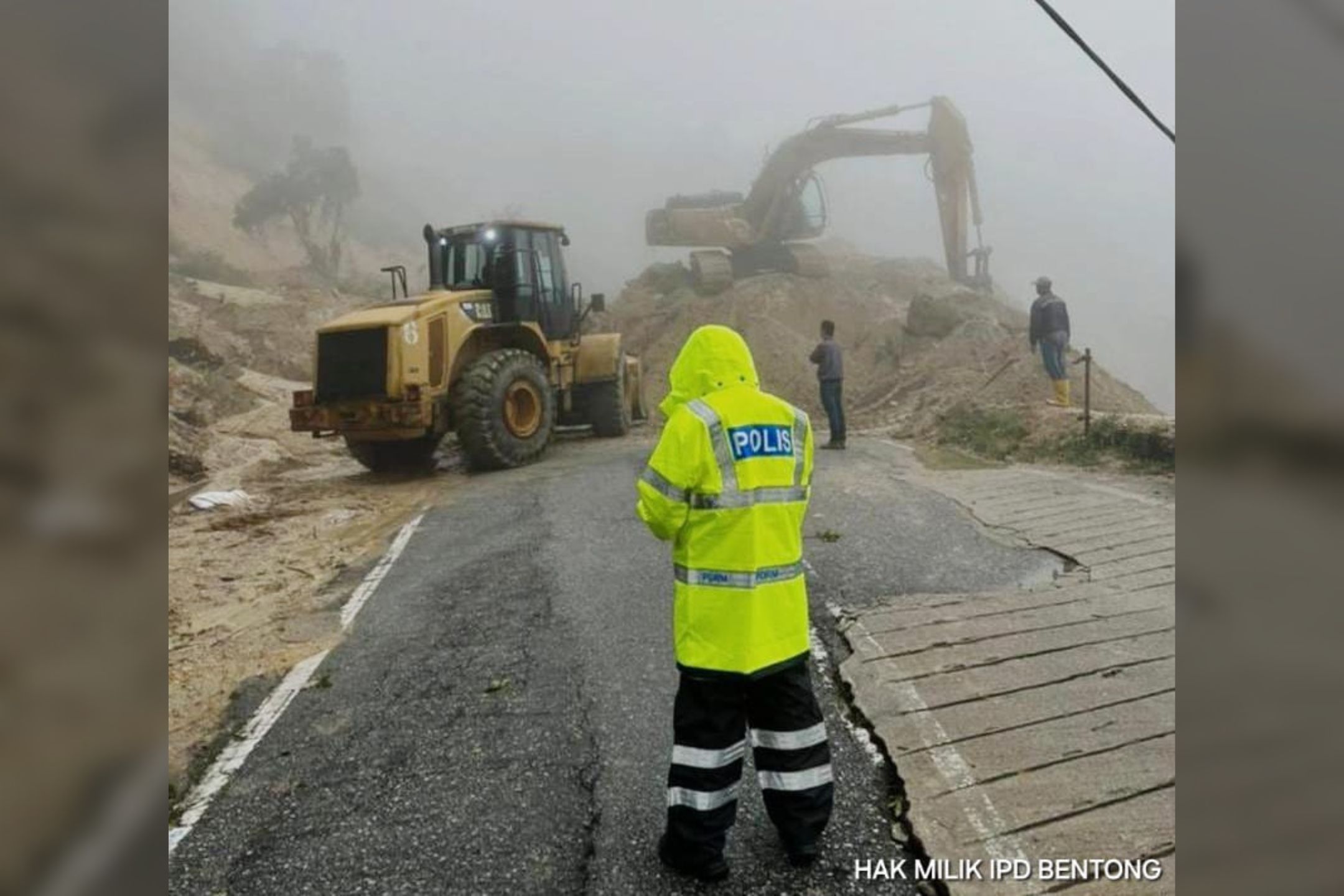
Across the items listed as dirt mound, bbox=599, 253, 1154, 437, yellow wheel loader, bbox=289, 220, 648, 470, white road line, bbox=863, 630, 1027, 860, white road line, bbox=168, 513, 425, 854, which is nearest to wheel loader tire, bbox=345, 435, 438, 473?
yellow wheel loader, bbox=289, 220, 648, 470

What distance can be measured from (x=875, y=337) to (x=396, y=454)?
10185 mm

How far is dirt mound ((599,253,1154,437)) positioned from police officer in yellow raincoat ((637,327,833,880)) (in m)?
9.70

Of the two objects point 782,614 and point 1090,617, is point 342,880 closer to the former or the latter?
point 782,614

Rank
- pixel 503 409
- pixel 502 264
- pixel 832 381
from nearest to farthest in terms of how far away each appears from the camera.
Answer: pixel 503 409 < pixel 502 264 < pixel 832 381

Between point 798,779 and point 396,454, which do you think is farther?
point 396,454

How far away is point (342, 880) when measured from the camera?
7.98 ft

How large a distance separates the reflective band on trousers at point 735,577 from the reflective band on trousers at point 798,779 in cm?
54

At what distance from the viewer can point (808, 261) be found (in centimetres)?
1955

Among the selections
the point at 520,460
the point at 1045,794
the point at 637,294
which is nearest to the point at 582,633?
the point at 1045,794

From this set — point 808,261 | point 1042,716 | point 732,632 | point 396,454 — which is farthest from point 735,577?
point 808,261

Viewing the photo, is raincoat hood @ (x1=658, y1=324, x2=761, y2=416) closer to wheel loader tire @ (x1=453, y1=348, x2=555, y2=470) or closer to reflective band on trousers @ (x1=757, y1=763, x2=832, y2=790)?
reflective band on trousers @ (x1=757, y1=763, x2=832, y2=790)

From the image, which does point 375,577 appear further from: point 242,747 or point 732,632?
point 732,632

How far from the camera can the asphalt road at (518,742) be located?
8.11ft
